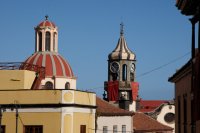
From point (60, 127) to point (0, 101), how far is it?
3.64 meters

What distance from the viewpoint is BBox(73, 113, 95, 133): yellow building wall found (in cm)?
3109

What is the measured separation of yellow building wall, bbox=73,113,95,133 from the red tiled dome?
53.7 feet

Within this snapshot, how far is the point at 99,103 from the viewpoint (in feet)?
142

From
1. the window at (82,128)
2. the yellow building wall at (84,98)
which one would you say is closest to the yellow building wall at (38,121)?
the yellow building wall at (84,98)

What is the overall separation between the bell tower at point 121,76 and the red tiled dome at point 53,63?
37.6 metres

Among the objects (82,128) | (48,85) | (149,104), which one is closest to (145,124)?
(48,85)

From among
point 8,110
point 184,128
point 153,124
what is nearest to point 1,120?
point 8,110

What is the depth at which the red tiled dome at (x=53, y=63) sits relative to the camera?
49625 millimetres

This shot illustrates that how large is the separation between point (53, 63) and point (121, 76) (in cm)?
4377

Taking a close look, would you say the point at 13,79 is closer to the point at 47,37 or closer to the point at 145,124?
the point at 47,37

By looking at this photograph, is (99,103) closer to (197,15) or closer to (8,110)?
(8,110)

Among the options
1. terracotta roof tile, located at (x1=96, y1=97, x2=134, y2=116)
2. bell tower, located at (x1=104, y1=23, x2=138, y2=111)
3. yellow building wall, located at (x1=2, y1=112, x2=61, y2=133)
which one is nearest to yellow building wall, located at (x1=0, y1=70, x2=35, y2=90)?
yellow building wall, located at (x1=2, y1=112, x2=61, y2=133)

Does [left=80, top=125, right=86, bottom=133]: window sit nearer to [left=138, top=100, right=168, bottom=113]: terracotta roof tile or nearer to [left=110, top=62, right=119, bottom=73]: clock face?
[left=110, top=62, right=119, bottom=73]: clock face

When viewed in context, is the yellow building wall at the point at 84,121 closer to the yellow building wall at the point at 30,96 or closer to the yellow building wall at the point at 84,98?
the yellow building wall at the point at 84,98
